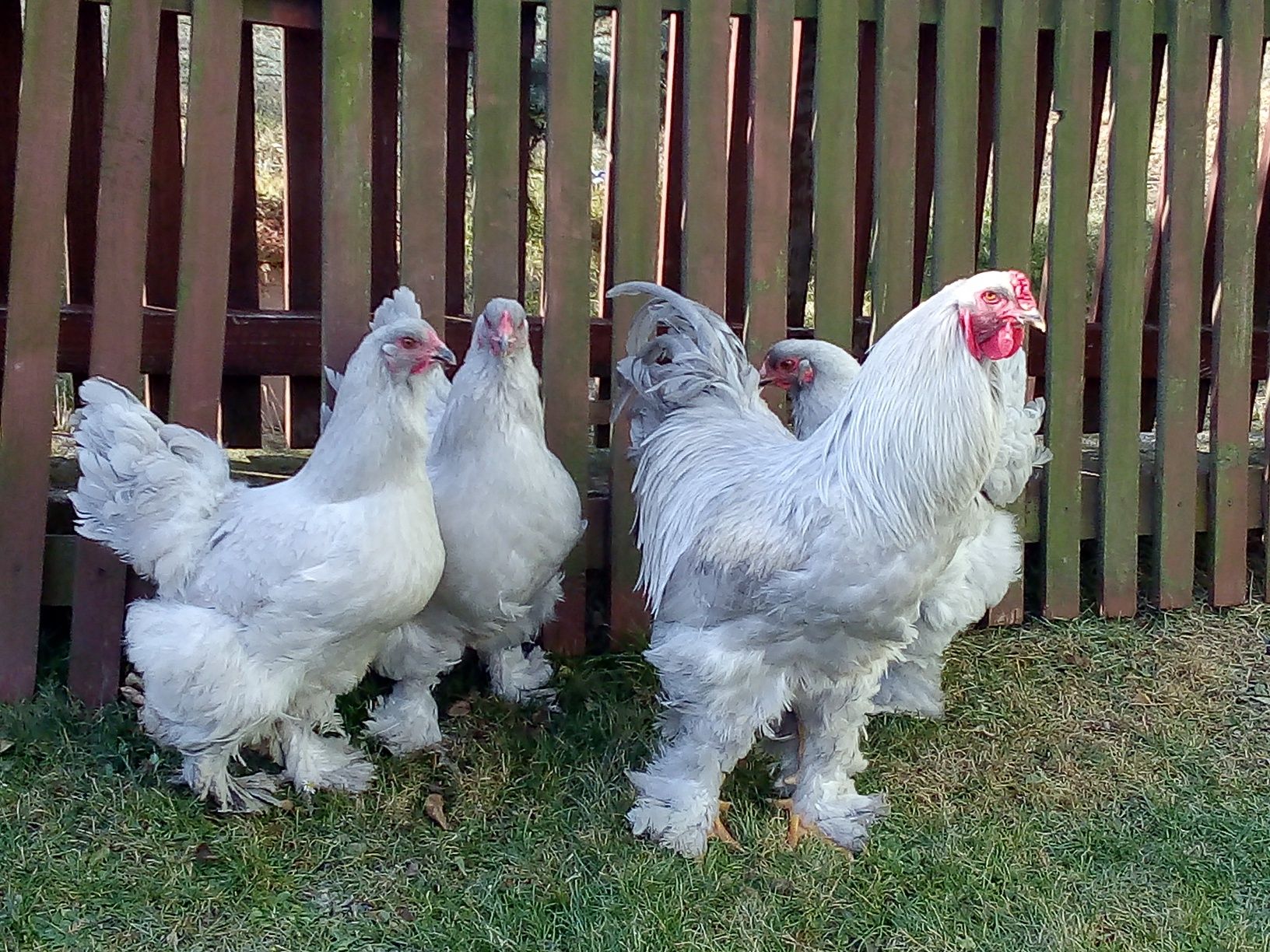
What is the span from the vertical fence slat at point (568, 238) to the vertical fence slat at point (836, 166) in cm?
83

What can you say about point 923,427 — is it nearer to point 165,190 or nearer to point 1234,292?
point 1234,292

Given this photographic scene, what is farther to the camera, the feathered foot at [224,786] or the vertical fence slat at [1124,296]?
the vertical fence slat at [1124,296]

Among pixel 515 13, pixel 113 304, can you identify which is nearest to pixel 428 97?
pixel 515 13

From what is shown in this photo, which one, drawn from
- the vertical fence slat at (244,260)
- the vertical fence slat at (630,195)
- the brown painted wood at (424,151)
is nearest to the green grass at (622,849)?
the vertical fence slat at (630,195)

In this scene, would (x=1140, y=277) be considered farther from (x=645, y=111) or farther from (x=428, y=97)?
(x=428, y=97)

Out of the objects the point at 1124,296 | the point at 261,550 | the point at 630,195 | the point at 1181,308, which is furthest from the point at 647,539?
the point at 1181,308

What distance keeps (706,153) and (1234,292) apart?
226 centimetres

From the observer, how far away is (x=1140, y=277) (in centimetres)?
458

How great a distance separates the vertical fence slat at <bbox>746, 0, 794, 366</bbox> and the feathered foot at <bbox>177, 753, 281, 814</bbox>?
2.16 metres

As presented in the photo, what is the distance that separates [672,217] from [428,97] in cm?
210

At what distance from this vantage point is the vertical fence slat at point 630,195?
3986 mm

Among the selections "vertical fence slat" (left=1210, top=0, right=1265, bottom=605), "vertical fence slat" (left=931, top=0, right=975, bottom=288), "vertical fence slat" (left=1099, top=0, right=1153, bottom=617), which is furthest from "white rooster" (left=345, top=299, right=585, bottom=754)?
"vertical fence slat" (left=1210, top=0, right=1265, bottom=605)

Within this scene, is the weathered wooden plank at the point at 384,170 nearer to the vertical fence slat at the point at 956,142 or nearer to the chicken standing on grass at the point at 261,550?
the chicken standing on grass at the point at 261,550

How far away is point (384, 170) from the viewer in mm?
5301
